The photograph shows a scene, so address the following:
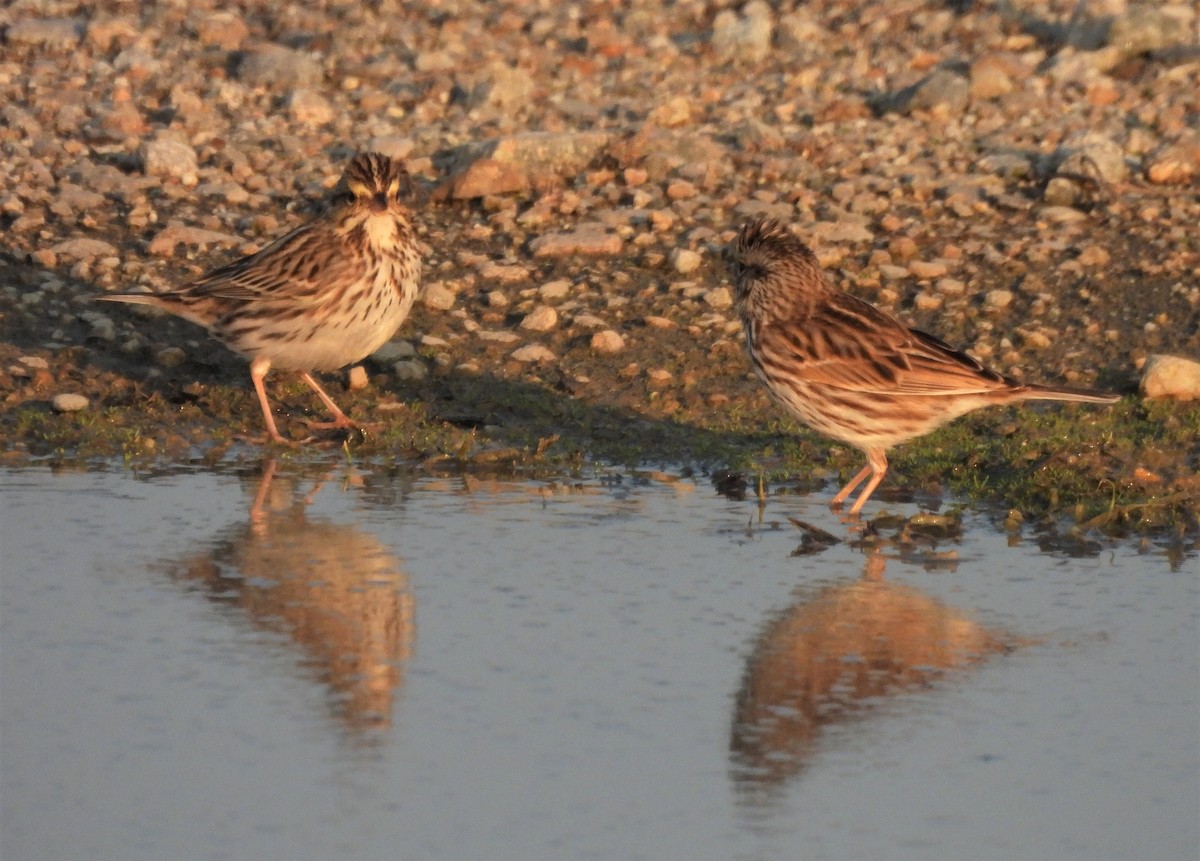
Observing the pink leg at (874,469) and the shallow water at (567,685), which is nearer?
the shallow water at (567,685)

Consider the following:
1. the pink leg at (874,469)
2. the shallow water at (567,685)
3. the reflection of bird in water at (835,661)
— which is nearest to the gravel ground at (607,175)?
the pink leg at (874,469)

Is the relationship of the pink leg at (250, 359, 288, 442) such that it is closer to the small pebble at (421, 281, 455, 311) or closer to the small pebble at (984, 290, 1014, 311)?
the small pebble at (421, 281, 455, 311)

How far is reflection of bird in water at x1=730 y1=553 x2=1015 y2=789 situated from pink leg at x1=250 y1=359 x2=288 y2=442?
3.69 meters

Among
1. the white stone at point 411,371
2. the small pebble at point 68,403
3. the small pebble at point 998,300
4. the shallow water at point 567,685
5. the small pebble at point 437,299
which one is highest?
the small pebble at point 998,300

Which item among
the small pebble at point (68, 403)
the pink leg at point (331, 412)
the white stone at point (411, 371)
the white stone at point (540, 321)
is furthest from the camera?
the white stone at point (540, 321)

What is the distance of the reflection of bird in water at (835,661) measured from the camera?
18.4 ft

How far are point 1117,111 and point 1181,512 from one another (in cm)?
579

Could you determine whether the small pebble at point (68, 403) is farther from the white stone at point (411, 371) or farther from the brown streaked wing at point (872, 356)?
the brown streaked wing at point (872, 356)

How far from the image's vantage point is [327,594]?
701cm

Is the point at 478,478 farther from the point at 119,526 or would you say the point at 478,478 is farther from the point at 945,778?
the point at 945,778

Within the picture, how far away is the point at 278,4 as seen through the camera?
15086 mm

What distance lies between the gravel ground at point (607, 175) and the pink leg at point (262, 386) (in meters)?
0.16

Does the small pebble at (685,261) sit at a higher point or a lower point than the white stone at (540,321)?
higher

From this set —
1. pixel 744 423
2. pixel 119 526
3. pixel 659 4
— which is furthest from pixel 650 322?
pixel 659 4
